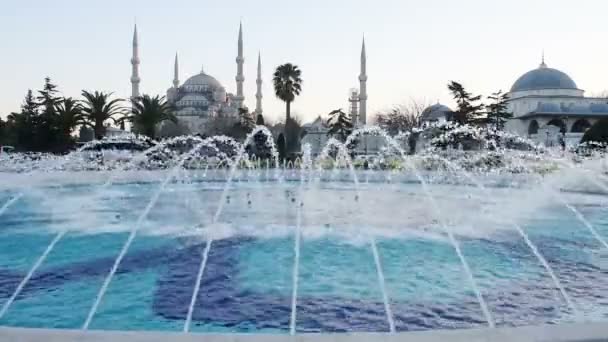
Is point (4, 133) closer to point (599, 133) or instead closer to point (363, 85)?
point (363, 85)

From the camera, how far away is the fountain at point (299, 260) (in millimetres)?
4340

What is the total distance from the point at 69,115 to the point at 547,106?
38.3 m

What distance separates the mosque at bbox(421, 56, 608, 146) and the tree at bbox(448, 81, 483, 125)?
1108 cm

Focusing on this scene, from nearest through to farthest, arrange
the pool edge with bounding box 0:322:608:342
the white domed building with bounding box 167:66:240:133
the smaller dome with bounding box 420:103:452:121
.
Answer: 1. the pool edge with bounding box 0:322:608:342
2. the smaller dome with bounding box 420:103:452:121
3. the white domed building with bounding box 167:66:240:133

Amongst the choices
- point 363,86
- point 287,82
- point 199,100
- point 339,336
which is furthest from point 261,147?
point 199,100

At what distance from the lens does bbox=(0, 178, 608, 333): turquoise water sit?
4324mm

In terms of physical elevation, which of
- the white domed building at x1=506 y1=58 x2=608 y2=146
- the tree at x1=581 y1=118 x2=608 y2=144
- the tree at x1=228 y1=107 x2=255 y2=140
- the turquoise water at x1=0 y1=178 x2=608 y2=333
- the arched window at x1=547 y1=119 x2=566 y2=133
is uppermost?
the white domed building at x1=506 y1=58 x2=608 y2=146

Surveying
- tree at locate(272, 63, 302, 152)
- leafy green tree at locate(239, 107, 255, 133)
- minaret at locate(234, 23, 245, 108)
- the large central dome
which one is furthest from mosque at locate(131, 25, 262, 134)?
the large central dome

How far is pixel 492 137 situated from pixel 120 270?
105 ft

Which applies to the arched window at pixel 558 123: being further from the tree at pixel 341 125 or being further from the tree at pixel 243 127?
the tree at pixel 243 127

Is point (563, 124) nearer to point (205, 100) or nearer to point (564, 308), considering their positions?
point (205, 100)

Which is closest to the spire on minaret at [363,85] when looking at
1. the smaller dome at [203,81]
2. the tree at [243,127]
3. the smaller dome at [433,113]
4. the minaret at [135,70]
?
the smaller dome at [433,113]

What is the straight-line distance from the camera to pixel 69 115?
30812 mm

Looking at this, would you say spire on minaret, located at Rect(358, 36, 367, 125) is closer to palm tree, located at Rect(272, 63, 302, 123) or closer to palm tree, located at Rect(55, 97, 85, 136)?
palm tree, located at Rect(272, 63, 302, 123)
